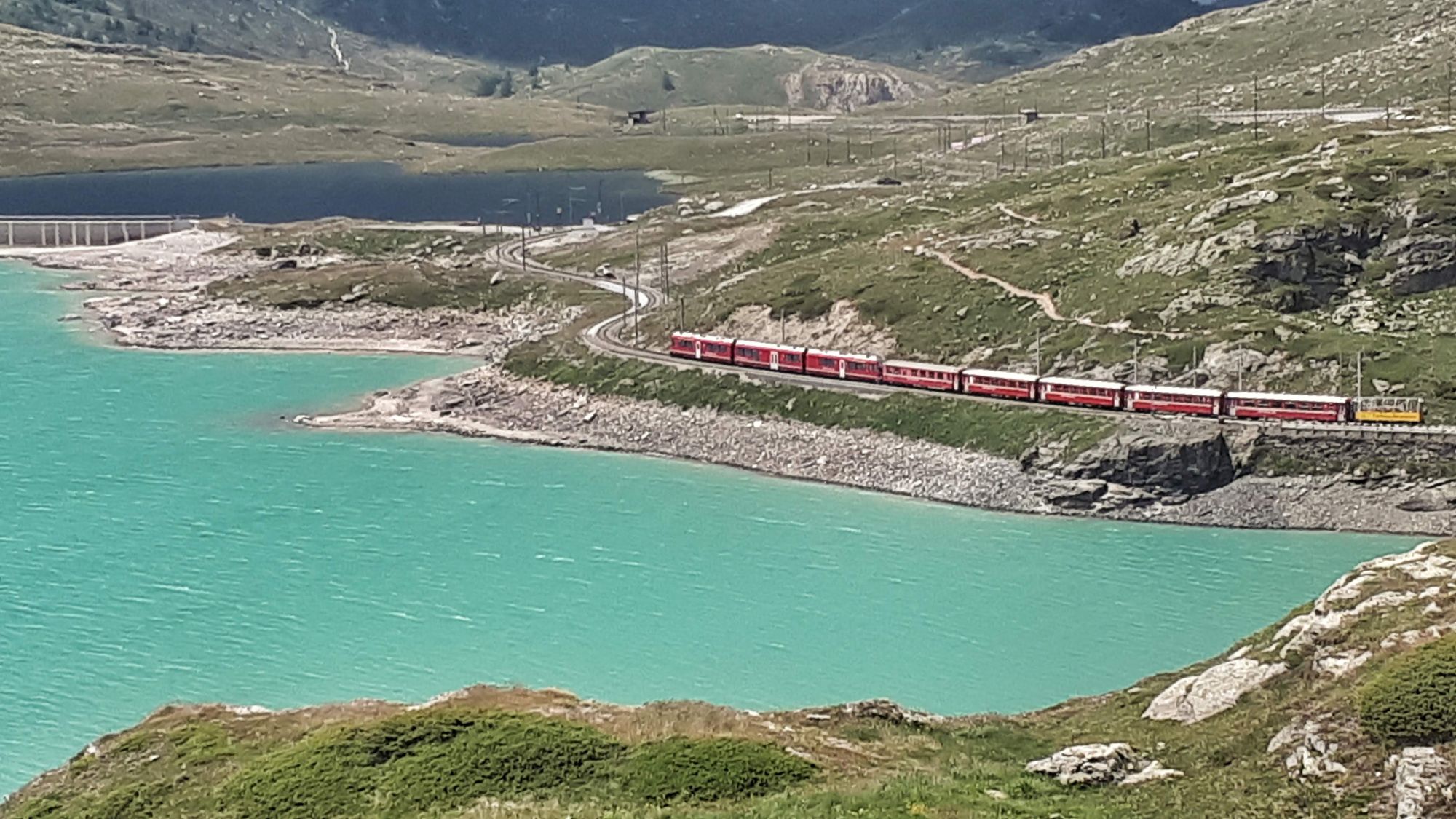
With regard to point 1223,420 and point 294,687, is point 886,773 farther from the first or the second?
point 1223,420

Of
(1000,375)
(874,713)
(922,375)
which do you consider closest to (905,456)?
(1000,375)

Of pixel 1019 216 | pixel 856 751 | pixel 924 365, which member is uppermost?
pixel 1019 216

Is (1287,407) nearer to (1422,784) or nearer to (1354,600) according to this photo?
(1354,600)

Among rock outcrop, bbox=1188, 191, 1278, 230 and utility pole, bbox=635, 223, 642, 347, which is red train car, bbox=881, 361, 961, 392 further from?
utility pole, bbox=635, 223, 642, 347

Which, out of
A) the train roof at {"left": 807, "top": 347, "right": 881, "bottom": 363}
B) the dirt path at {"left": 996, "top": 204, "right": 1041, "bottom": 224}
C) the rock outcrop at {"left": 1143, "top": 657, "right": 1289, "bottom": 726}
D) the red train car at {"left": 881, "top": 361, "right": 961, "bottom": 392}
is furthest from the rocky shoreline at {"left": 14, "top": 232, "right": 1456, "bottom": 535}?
the rock outcrop at {"left": 1143, "top": 657, "right": 1289, "bottom": 726}

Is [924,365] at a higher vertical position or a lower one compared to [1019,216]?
lower

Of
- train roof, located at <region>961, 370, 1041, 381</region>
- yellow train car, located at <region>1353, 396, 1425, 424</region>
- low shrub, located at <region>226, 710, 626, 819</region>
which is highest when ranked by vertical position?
train roof, located at <region>961, 370, 1041, 381</region>

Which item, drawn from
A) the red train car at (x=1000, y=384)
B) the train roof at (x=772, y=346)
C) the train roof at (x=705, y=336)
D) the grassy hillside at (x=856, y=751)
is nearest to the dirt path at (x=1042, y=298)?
the red train car at (x=1000, y=384)

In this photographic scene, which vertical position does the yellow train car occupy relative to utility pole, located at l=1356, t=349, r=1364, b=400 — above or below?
below

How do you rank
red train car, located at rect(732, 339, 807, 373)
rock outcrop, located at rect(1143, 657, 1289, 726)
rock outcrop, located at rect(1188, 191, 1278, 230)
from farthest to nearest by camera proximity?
rock outcrop, located at rect(1188, 191, 1278, 230) → red train car, located at rect(732, 339, 807, 373) → rock outcrop, located at rect(1143, 657, 1289, 726)
